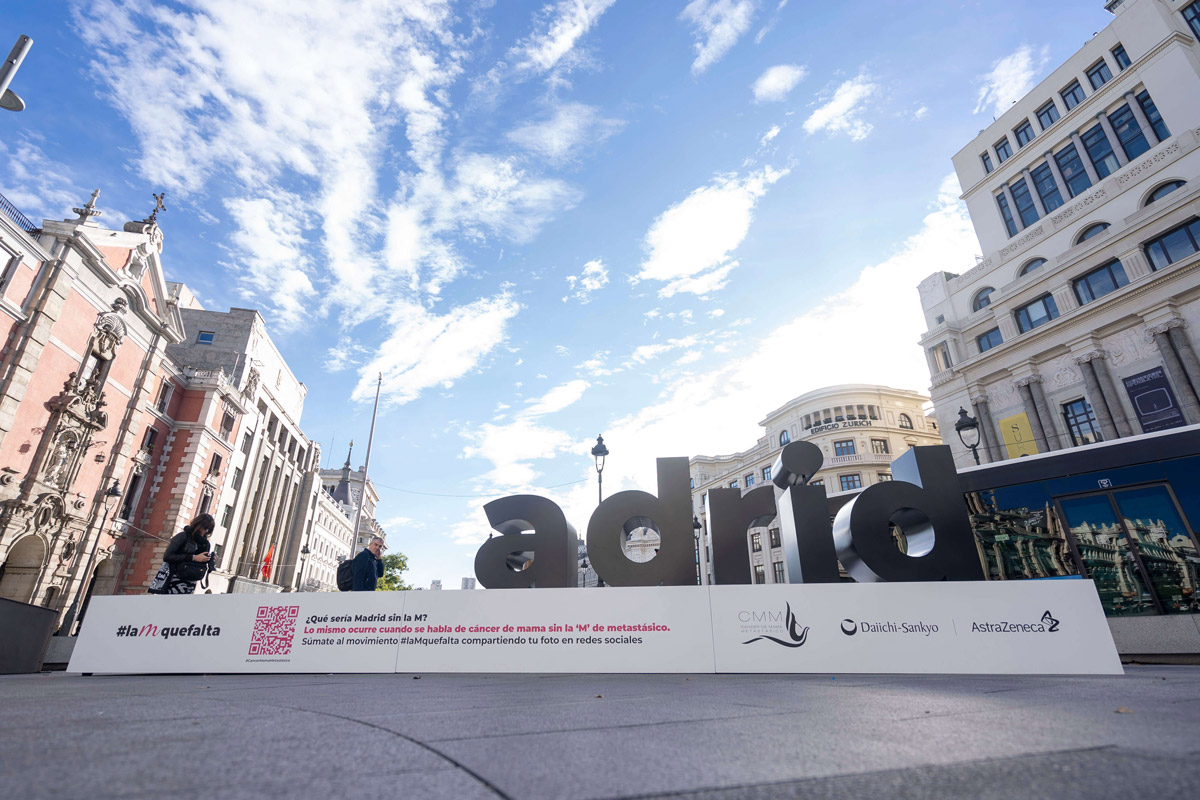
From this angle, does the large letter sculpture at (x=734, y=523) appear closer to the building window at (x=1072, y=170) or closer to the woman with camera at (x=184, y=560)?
the woman with camera at (x=184, y=560)

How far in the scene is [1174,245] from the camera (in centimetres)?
2566

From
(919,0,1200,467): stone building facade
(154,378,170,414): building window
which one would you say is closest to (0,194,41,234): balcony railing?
(154,378,170,414): building window

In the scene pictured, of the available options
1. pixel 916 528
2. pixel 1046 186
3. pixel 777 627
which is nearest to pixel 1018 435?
pixel 1046 186

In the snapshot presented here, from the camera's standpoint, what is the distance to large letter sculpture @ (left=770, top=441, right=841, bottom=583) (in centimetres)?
958

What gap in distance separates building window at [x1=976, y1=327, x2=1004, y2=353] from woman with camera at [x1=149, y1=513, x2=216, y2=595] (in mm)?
38794

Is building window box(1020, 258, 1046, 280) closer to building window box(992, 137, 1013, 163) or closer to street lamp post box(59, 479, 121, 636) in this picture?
building window box(992, 137, 1013, 163)

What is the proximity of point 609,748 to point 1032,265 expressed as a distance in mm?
41575

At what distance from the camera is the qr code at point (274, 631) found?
8789 millimetres

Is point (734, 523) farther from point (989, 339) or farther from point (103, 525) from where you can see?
point (989, 339)

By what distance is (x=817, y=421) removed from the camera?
2320 inches

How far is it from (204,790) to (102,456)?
110 ft

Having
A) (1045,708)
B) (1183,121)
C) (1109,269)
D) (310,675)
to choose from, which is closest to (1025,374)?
(1109,269)

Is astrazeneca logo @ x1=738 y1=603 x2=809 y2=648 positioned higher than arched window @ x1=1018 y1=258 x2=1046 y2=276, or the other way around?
arched window @ x1=1018 y1=258 x2=1046 y2=276

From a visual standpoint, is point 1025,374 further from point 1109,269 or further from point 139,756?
point 139,756
